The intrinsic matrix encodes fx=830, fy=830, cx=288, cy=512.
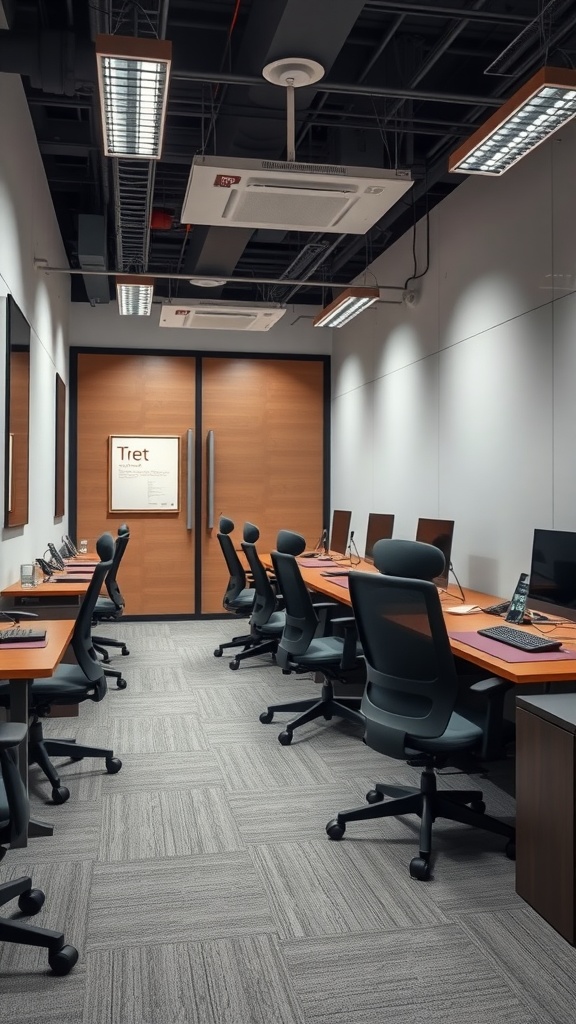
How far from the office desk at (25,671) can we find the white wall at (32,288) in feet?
4.55

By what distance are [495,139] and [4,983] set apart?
3.54 m

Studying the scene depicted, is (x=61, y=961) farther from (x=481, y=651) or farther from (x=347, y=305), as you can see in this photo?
(x=347, y=305)

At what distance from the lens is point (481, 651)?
3.15 meters

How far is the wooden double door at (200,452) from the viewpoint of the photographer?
28.9 ft

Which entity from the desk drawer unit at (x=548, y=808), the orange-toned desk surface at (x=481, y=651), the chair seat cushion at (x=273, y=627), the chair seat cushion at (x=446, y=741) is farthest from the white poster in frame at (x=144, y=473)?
the desk drawer unit at (x=548, y=808)

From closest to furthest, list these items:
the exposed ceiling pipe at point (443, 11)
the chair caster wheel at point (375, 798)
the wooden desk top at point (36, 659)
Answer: the wooden desk top at point (36, 659), the chair caster wheel at point (375, 798), the exposed ceiling pipe at point (443, 11)

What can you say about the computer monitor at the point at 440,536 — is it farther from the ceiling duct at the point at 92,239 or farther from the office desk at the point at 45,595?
the ceiling duct at the point at 92,239

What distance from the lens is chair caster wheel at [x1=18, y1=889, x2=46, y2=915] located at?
8.57ft

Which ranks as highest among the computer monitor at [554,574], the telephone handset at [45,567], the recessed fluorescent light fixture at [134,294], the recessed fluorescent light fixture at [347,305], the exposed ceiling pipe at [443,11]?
the exposed ceiling pipe at [443,11]

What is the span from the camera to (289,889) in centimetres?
284

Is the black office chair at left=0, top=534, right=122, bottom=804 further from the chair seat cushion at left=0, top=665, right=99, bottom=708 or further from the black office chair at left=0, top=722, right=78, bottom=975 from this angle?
the black office chair at left=0, top=722, right=78, bottom=975

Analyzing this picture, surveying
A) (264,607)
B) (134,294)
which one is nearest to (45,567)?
(264,607)

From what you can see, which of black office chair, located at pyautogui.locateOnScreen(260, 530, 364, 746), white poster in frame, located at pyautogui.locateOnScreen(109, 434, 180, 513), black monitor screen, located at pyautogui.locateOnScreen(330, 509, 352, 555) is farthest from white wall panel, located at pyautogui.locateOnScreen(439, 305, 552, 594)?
white poster in frame, located at pyautogui.locateOnScreen(109, 434, 180, 513)

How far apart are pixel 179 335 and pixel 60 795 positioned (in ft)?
20.4
